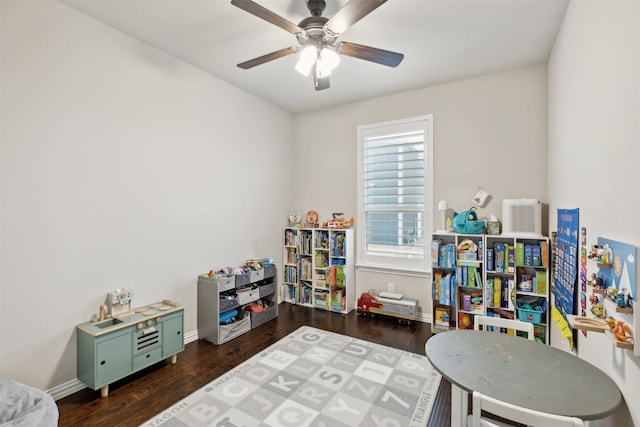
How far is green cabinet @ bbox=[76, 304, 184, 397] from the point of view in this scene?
2.07m

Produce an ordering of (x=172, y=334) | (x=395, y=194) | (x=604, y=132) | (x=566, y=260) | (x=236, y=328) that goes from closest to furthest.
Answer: (x=604, y=132) → (x=566, y=260) → (x=172, y=334) → (x=236, y=328) → (x=395, y=194)

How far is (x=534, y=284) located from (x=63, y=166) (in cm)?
419

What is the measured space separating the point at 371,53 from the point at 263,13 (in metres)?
0.82

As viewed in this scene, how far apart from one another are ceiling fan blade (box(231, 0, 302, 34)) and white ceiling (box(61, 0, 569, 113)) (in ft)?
0.93

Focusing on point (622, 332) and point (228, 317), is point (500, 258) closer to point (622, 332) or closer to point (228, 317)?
point (622, 332)

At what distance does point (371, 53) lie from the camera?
2135 millimetres

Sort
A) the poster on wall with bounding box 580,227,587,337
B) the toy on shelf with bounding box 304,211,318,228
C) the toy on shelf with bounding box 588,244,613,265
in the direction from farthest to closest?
1. the toy on shelf with bounding box 304,211,318,228
2. the poster on wall with bounding box 580,227,587,337
3. the toy on shelf with bounding box 588,244,613,265

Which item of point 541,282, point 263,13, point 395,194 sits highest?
point 263,13

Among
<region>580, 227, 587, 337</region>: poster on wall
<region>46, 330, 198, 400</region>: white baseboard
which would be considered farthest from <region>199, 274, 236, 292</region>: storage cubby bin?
<region>580, 227, 587, 337</region>: poster on wall

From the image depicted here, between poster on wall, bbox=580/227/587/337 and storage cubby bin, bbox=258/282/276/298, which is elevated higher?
poster on wall, bbox=580/227/587/337

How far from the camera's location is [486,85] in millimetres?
3199

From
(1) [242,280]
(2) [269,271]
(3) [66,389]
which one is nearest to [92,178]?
(3) [66,389]

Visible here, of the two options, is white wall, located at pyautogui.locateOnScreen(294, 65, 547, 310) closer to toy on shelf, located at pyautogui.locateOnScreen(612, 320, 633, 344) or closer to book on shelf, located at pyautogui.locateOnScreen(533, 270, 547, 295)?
book on shelf, located at pyautogui.locateOnScreen(533, 270, 547, 295)

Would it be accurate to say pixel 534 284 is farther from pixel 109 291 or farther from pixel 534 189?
pixel 109 291
